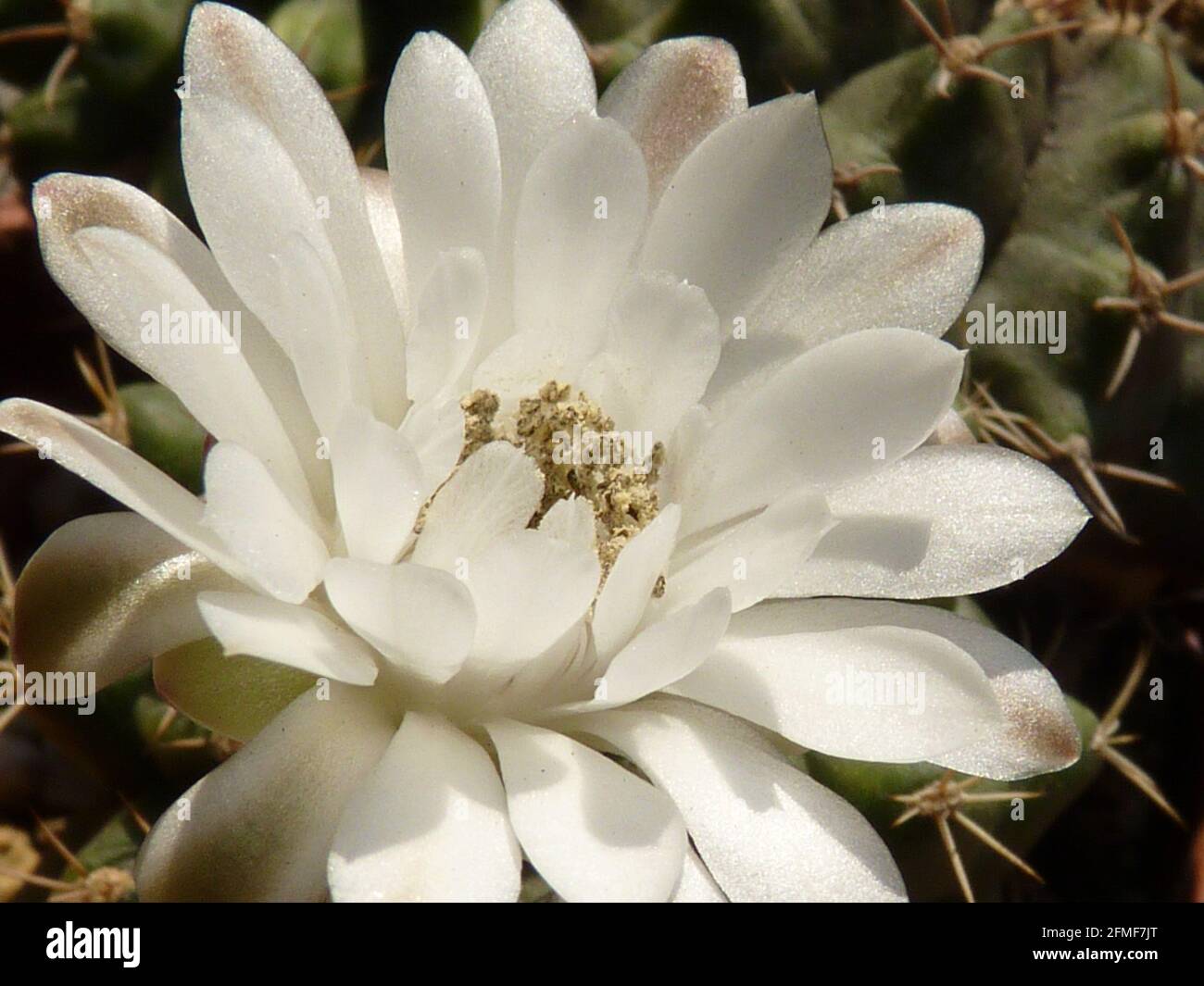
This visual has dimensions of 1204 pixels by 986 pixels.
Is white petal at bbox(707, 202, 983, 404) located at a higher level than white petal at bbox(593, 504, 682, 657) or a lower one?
higher

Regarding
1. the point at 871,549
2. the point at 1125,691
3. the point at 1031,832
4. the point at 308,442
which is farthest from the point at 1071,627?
the point at 308,442

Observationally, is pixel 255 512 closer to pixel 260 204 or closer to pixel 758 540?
pixel 260 204

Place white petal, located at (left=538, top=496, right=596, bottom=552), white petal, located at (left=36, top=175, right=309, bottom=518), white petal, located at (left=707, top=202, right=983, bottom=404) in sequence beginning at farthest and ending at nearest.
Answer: white petal, located at (left=707, top=202, right=983, bottom=404) < white petal, located at (left=538, top=496, right=596, bottom=552) < white petal, located at (left=36, top=175, right=309, bottom=518)

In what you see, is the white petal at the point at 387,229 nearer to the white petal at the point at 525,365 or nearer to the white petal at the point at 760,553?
the white petal at the point at 525,365

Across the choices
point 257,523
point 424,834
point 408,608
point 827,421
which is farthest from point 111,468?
point 827,421

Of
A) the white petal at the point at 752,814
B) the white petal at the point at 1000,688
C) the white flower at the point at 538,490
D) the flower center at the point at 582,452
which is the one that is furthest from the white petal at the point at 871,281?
the white petal at the point at 752,814

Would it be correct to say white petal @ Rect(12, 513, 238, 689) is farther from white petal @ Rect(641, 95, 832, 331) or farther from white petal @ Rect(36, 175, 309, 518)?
white petal @ Rect(641, 95, 832, 331)

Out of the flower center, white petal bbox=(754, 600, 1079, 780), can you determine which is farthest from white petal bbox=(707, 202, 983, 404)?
white petal bbox=(754, 600, 1079, 780)
